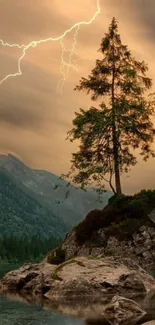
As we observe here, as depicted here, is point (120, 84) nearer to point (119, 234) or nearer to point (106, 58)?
point (106, 58)

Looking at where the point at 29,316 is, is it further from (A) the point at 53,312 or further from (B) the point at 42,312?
(A) the point at 53,312

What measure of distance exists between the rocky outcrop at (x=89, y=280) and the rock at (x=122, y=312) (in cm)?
636

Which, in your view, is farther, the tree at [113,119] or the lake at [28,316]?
the tree at [113,119]

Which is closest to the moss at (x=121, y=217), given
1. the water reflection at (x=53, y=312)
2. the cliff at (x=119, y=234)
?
the cliff at (x=119, y=234)

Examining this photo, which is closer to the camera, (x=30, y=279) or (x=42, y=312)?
(x=42, y=312)

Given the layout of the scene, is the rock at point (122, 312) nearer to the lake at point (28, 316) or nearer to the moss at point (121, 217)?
the lake at point (28, 316)

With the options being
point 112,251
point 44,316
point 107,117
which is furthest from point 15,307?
point 107,117

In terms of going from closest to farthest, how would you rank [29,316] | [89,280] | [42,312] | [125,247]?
1. [29,316]
2. [42,312]
3. [89,280]
4. [125,247]

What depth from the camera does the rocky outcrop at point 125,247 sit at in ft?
121

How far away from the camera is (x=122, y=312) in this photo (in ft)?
60.7

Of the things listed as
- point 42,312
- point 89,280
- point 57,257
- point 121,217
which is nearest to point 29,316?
point 42,312

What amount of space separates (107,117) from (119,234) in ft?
38.7

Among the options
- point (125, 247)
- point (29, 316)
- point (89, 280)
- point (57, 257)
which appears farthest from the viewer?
point (57, 257)

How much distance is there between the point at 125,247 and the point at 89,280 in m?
10.6
